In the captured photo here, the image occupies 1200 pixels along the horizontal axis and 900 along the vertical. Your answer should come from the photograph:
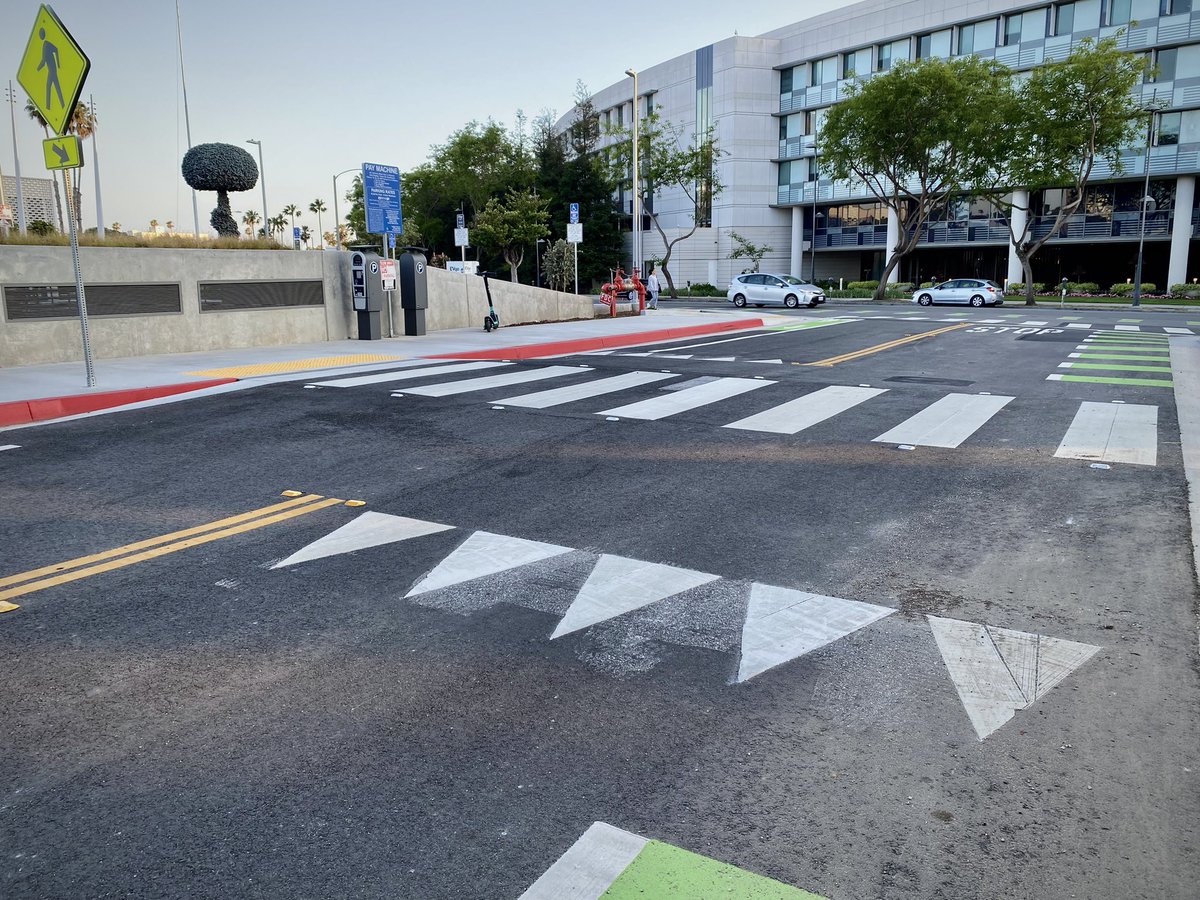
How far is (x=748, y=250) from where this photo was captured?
68.4m

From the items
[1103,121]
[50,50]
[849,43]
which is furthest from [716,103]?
[50,50]

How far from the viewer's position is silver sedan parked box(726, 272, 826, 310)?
1606 inches

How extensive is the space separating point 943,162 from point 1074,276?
17.2 meters

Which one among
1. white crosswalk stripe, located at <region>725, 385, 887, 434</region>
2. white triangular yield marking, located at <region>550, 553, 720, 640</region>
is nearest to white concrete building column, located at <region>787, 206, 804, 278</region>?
white crosswalk stripe, located at <region>725, 385, 887, 434</region>

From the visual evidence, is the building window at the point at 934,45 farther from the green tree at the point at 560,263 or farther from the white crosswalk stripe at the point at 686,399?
the white crosswalk stripe at the point at 686,399

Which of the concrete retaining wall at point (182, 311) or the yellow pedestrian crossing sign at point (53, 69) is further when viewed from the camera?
the concrete retaining wall at point (182, 311)

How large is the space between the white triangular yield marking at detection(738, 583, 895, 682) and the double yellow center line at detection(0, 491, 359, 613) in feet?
11.1

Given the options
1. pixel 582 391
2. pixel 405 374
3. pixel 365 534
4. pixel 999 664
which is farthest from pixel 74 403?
pixel 999 664

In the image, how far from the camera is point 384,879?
8.84 ft

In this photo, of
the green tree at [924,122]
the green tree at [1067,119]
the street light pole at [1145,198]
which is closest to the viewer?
the street light pole at [1145,198]

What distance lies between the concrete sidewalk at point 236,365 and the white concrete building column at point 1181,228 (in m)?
42.2

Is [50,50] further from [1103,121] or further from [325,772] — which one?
[1103,121]

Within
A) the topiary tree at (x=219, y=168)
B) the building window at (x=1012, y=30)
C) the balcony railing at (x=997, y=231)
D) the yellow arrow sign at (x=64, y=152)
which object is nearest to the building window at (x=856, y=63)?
the building window at (x=1012, y=30)

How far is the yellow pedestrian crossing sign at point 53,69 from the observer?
1088 centimetres
